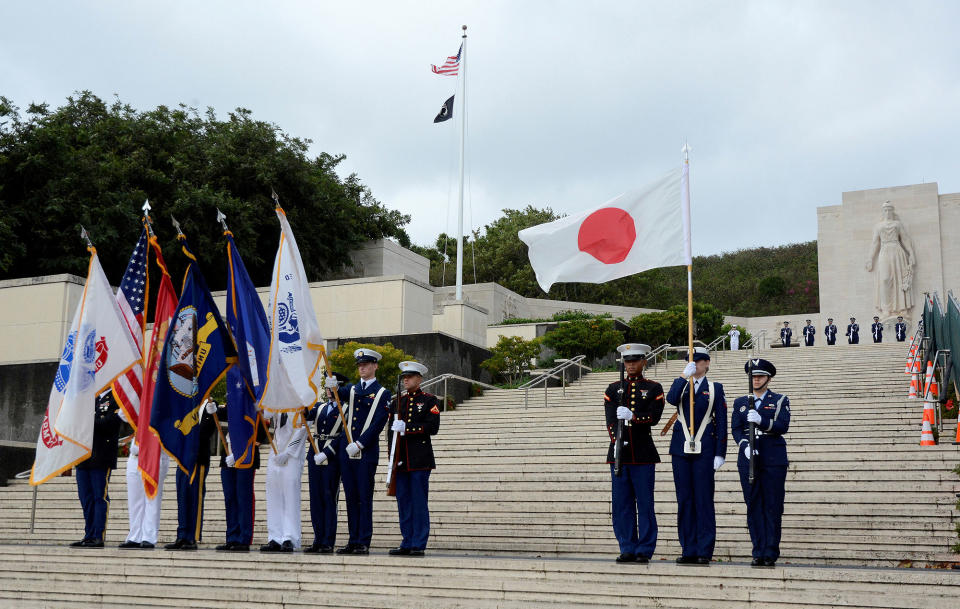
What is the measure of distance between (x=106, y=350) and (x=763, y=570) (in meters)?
6.86

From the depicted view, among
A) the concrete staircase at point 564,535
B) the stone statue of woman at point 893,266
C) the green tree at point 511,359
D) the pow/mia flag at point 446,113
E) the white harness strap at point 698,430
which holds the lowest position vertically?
the concrete staircase at point 564,535

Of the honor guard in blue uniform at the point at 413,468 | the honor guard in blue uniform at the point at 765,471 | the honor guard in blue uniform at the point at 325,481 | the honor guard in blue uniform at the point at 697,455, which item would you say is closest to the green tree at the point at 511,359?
the honor guard in blue uniform at the point at 325,481

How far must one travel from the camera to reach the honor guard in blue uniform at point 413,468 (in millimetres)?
8555

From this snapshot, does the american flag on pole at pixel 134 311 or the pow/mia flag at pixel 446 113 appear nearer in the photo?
the american flag on pole at pixel 134 311

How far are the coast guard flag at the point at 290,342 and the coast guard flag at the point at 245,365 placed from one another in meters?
0.17

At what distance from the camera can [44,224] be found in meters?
24.0

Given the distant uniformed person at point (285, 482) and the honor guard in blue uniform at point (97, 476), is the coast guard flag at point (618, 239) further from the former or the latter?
the honor guard in blue uniform at point (97, 476)

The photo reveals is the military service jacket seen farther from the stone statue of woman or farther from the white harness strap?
the stone statue of woman

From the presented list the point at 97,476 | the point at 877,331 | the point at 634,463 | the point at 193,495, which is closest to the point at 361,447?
the point at 193,495

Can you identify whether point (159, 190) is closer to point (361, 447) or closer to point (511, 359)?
point (511, 359)

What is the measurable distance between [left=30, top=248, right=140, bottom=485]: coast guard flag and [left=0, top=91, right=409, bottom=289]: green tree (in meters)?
13.8

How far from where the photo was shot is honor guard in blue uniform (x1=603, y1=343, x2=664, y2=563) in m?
7.64

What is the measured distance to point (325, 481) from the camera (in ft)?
30.3

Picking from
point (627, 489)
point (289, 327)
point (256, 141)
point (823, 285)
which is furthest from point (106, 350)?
point (823, 285)
